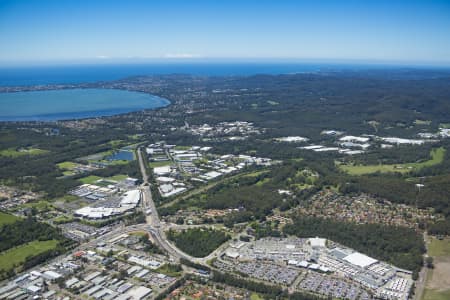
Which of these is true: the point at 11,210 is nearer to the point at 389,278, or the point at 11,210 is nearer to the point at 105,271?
the point at 105,271

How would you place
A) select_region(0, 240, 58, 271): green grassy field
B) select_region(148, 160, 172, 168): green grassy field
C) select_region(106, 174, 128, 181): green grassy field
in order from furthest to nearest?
select_region(148, 160, 172, 168): green grassy field, select_region(106, 174, 128, 181): green grassy field, select_region(0, 240, 58, 271): green grassy field

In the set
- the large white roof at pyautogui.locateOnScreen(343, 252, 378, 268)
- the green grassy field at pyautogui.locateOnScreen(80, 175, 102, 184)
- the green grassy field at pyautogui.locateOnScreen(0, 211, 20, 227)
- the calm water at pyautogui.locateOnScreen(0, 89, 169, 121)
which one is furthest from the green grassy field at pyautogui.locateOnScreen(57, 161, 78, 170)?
the calm water at pyautogui.locateOnScreen(0, 89, 169, 121)

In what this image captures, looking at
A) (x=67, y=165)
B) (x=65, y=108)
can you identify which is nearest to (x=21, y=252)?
(x=67, y=165)

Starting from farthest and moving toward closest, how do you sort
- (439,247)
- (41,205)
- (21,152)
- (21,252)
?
(21,152) < (41,205) < (21,252) < (439,247)

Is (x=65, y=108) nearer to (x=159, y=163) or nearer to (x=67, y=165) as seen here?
(x=67, y=165)

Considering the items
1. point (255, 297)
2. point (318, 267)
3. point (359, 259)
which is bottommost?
point (255, 297)

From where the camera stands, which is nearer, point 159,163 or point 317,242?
point 317,242

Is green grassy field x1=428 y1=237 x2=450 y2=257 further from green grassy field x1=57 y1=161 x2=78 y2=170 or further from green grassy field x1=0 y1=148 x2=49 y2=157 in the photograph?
green grassy field x1=0 y1=148 x2=49 y2=157
